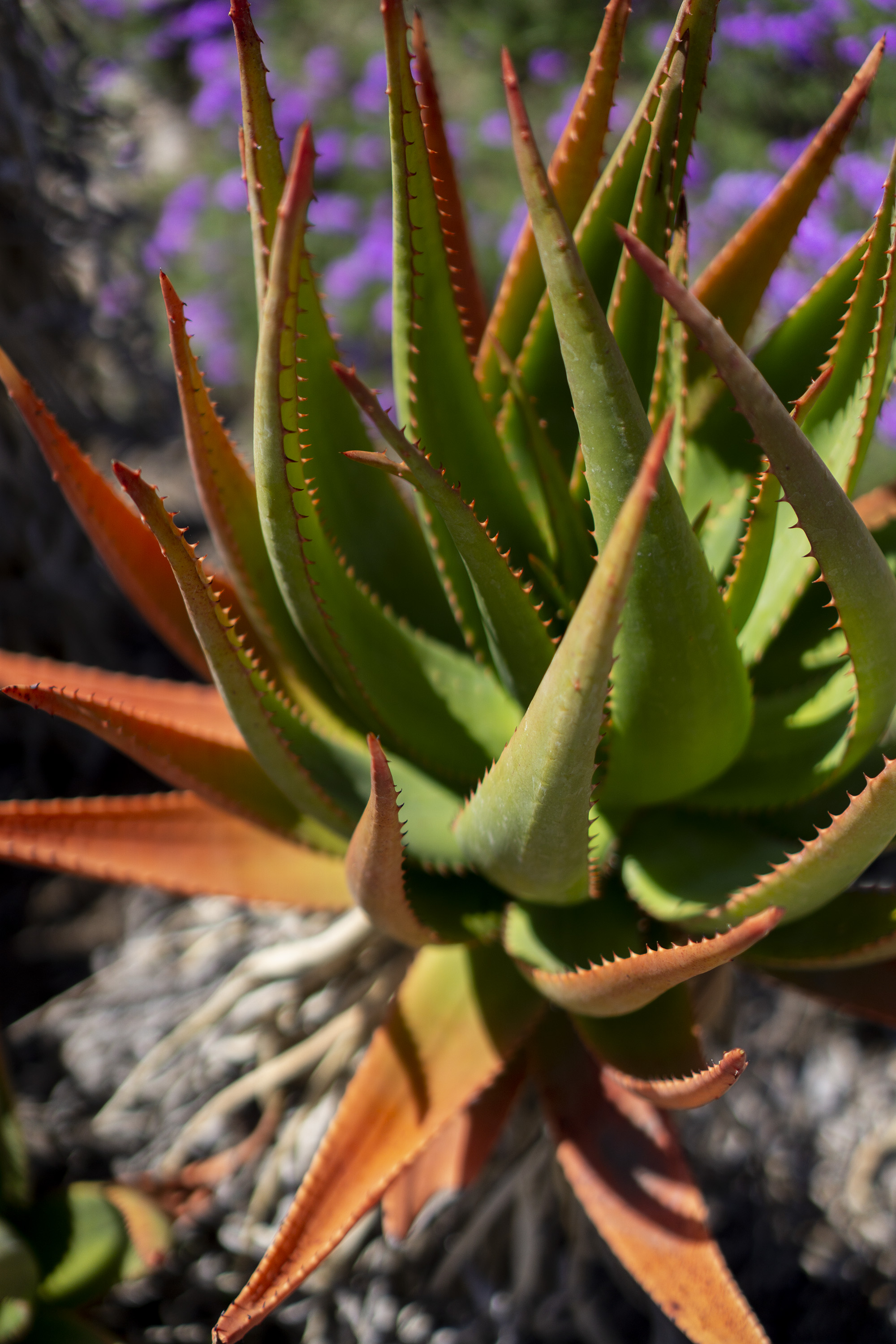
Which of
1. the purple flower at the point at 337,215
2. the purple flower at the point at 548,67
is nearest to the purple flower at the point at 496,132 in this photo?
the purple flower at the point at 548,67

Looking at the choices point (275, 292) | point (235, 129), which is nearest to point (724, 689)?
point (275, 292)

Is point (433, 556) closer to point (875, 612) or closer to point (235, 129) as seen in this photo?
point (875, 612)

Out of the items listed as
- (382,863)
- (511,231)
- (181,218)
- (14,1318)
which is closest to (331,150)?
(181,218)

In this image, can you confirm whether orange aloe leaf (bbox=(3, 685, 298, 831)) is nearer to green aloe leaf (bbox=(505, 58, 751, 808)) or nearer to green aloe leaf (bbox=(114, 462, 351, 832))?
green aloe leaf (bbox=(114, 462, 351, 832))

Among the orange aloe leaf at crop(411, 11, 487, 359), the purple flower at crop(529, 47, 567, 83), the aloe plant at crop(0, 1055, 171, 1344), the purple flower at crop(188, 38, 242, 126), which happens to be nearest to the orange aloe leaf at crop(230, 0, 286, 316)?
the orange aloe leaf at crop(411, 11, 487, 359)

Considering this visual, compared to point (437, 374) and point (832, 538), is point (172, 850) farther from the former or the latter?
point (832, 538)

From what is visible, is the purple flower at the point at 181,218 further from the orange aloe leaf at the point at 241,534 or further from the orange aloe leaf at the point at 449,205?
the orange aloe leaf at the point at 241,534
